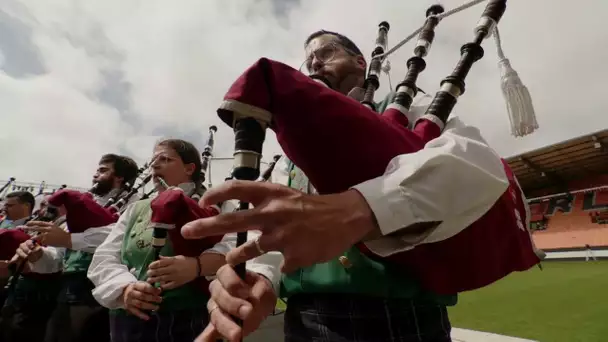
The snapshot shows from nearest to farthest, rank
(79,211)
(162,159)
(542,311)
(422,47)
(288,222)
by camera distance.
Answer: (288,222), (422,47), (162,159), (79,211), (542,311)

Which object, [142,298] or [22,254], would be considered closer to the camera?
[142,298]

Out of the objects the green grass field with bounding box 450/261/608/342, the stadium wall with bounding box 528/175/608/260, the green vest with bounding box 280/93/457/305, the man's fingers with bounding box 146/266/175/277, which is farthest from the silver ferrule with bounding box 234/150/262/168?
the stadium wall with bounding box 528/175/608/260

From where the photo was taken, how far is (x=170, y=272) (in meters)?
1.31

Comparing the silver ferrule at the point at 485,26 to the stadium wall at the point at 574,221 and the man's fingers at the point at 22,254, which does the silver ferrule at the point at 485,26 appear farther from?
the stadium wall at the point at 574,221

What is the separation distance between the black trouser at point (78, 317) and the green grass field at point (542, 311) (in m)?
3.00

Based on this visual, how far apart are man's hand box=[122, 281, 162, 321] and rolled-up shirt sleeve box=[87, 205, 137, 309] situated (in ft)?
0.28

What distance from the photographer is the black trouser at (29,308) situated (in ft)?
7.50

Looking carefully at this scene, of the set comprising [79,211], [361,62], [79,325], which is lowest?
[79,325]

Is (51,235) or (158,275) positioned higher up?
(51,235)

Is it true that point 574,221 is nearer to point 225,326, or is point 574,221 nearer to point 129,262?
point 129,262

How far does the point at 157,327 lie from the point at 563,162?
17.6 meters

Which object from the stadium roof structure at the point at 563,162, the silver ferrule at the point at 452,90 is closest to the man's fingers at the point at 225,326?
the silver ferrule at the point at 452,90

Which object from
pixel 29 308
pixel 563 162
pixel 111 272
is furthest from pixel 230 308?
pixel 563 162

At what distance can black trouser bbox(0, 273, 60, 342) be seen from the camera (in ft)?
7.50
